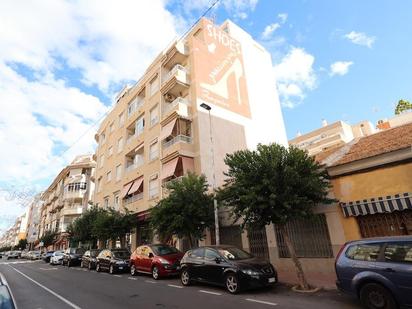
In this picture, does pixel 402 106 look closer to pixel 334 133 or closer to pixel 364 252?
pixel 334 133

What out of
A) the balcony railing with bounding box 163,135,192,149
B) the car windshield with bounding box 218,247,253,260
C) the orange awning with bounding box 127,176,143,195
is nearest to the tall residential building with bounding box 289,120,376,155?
the orange awning with bounding box 127,176,143,195

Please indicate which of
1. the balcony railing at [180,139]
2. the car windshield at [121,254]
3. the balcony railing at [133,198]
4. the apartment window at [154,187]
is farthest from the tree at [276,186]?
the balcony railing at [133,198]

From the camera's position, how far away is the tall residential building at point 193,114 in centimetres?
2134

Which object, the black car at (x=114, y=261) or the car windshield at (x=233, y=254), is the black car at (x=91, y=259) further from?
the car windshield at (x=233, y=254)

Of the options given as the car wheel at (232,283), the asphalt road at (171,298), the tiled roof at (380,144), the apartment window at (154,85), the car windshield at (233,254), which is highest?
the apartment window at (154,85)

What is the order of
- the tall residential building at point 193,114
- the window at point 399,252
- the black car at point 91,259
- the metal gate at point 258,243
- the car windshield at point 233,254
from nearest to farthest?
1. the window at point 399,252
2. the car windshield at point 233,254
3. the metal gate at point 258,243
4. the black car at point 91,259
5. the tall residential building at point 193,114

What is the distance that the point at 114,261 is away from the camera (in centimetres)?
1723

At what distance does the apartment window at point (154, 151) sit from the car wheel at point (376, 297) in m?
19.0

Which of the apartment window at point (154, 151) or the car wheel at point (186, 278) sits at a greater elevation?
the apartment window at point (154, 151)

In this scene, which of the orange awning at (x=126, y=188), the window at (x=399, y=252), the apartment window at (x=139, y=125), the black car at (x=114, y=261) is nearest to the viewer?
the window at (x=399, y=252)

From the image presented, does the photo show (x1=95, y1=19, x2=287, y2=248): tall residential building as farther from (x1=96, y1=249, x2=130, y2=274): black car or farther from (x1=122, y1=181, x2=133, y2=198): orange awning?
(x1=96, y1=249, x2=130, y2=274): black car

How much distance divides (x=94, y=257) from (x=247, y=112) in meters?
16.6

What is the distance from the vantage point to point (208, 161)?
20641 millimetres

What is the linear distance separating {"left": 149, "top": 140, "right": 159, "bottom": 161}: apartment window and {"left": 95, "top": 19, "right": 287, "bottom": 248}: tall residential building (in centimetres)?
8
